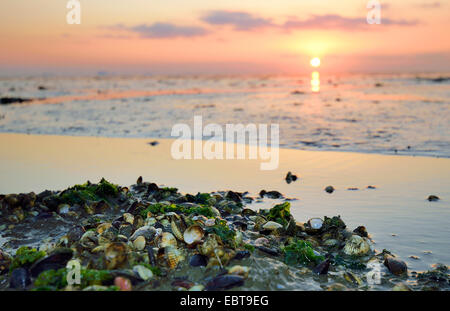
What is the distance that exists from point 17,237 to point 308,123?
→ 14.1 metres

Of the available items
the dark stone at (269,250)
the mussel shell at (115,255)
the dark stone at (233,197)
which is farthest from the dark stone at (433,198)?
the mussel shell at (115,255)

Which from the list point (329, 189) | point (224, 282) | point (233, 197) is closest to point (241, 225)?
point (233, 197)

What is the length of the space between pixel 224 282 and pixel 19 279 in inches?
80.4

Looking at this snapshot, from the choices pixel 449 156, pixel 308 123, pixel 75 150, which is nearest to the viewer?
pixel 449 156

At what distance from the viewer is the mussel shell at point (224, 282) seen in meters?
3.79

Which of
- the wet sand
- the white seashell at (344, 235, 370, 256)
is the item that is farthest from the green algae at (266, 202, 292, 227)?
the white seashell at (344, 235, 370, 256)

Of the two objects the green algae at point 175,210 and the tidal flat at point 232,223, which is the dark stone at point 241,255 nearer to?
the tidal flat at point 232,223

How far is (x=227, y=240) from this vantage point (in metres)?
4.67

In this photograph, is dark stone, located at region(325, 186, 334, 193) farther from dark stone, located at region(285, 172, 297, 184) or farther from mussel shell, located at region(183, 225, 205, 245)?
mussel shell, located at region(183, 225, 205, 245)

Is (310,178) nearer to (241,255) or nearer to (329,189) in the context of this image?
(329,189)

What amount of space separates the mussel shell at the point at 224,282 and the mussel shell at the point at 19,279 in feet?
5.91

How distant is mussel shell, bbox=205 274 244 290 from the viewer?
3789mm

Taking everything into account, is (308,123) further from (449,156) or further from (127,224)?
(127,224)
